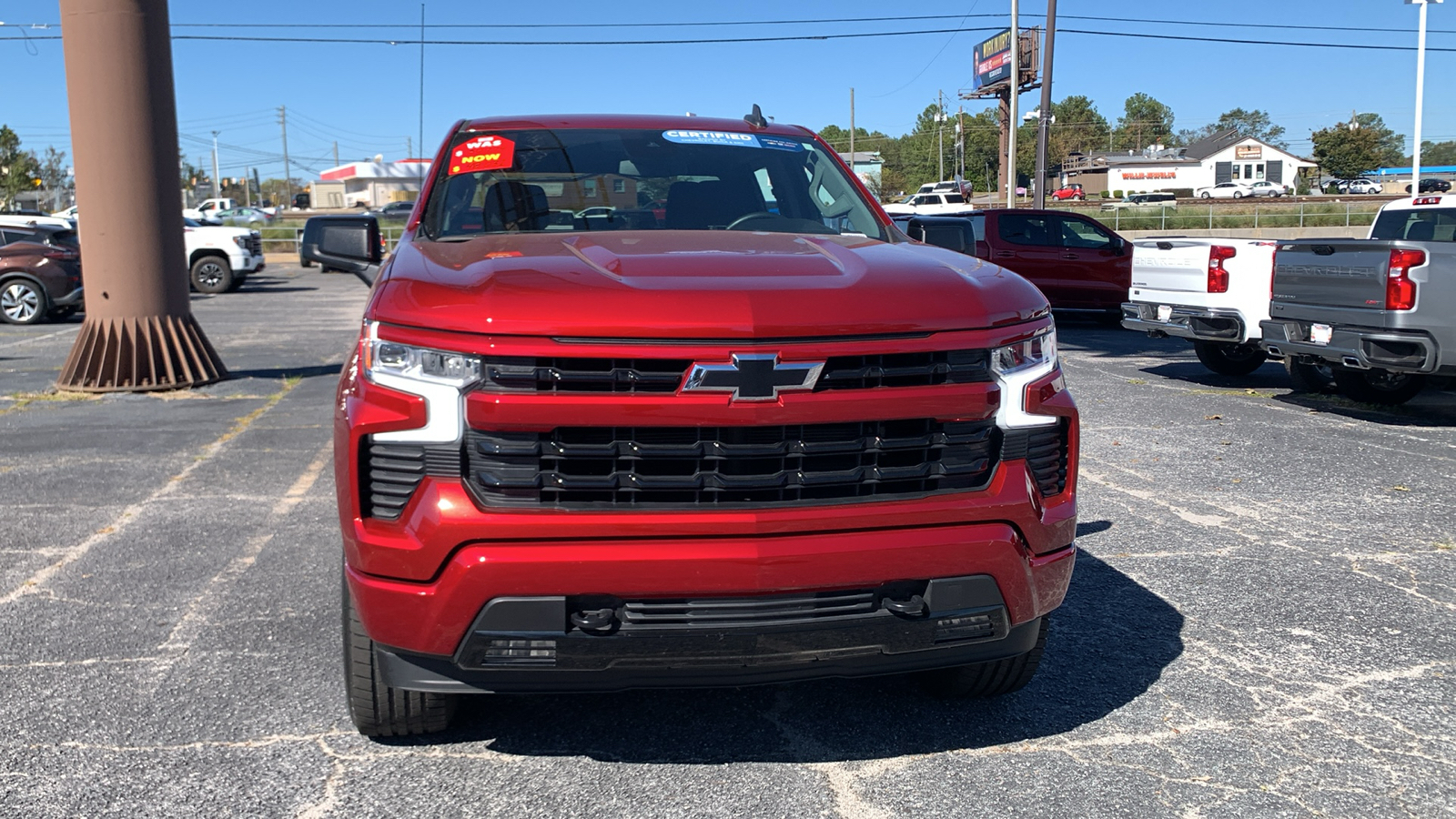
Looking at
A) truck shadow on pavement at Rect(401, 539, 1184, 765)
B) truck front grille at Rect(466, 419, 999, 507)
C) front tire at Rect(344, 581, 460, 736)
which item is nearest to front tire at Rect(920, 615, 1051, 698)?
truck shadow on pavement at Rect(401, 539, 1184, 765)

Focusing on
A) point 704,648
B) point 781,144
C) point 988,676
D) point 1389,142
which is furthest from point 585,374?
point 1389,142

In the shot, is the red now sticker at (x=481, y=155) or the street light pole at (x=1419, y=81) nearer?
the red now sticker at (x=481, y=155)

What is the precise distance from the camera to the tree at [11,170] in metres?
58.0

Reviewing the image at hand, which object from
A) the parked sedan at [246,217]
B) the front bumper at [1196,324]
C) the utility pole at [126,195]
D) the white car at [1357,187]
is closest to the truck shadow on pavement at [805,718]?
the front bumper at [1196,324]

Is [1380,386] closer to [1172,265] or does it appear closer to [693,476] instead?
[1172,265]

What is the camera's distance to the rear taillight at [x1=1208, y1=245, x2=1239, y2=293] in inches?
416

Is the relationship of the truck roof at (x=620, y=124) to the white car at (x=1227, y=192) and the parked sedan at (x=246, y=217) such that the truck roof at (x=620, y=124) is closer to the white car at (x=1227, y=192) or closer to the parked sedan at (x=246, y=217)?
the parked sedan at (x=246, y=217)

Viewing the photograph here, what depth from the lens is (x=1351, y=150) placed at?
9669 centimetres

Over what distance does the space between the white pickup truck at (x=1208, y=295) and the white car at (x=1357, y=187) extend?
77.4 m

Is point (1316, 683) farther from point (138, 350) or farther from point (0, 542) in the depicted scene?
point (138, 350)

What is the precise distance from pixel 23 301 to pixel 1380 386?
1790 centimetres

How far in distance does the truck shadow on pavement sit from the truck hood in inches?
47.6

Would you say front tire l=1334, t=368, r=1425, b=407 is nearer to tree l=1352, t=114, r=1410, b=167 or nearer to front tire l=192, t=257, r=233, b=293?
front tire l=192, t=257, r=233, b=293

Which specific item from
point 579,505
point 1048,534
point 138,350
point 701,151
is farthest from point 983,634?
point 138,350
